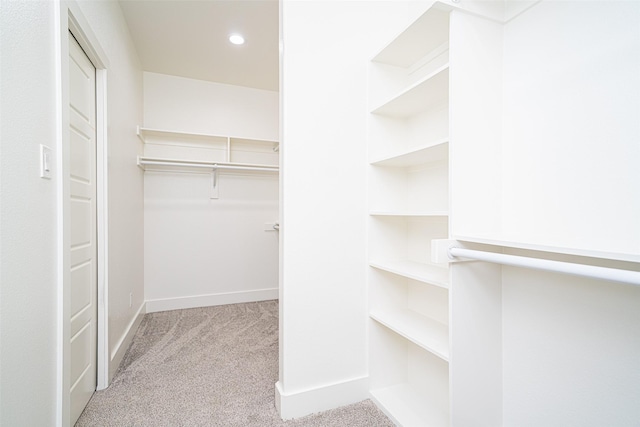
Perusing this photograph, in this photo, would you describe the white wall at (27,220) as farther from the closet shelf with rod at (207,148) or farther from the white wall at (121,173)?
the closet shelf with rod at (207,148)

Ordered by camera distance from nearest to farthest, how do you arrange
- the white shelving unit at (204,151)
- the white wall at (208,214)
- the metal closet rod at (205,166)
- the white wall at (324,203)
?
the white wall at (324,203), the metal closet rod at (205,166), the white shelving unit at (204,151), the white wall at (208,214)

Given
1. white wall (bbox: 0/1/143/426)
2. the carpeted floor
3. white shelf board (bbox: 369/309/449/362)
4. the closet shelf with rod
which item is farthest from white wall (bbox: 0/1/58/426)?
the closet shelf with rod

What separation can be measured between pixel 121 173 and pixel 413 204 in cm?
203

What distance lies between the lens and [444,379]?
140 cm

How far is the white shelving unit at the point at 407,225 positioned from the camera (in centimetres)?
139

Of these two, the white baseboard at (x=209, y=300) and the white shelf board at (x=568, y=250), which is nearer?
the white shelf board at (x=568, y=250)

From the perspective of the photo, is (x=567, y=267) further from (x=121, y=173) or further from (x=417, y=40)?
(x=121, y=173)

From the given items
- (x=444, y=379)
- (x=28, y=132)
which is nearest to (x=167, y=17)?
(x=28, y=132)

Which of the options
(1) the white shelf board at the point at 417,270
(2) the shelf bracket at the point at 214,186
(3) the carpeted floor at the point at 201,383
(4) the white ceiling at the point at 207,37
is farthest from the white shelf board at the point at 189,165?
(1) the white shelf board at the point at 417,270

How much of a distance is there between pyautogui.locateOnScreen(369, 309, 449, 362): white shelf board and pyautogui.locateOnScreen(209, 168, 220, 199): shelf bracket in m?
2.26

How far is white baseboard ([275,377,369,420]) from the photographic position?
143cm

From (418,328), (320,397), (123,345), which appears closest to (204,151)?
(123,345)

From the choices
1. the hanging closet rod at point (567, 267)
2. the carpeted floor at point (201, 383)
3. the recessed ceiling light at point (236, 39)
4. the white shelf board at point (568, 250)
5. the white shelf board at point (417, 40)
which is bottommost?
the carpeted floor at point (201, 383)

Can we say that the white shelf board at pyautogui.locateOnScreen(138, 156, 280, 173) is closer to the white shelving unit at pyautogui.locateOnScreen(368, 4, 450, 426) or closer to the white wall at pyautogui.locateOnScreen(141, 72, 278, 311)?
the white wall at pyautogui.locateOnScreen(141, 72, 278, 311)
